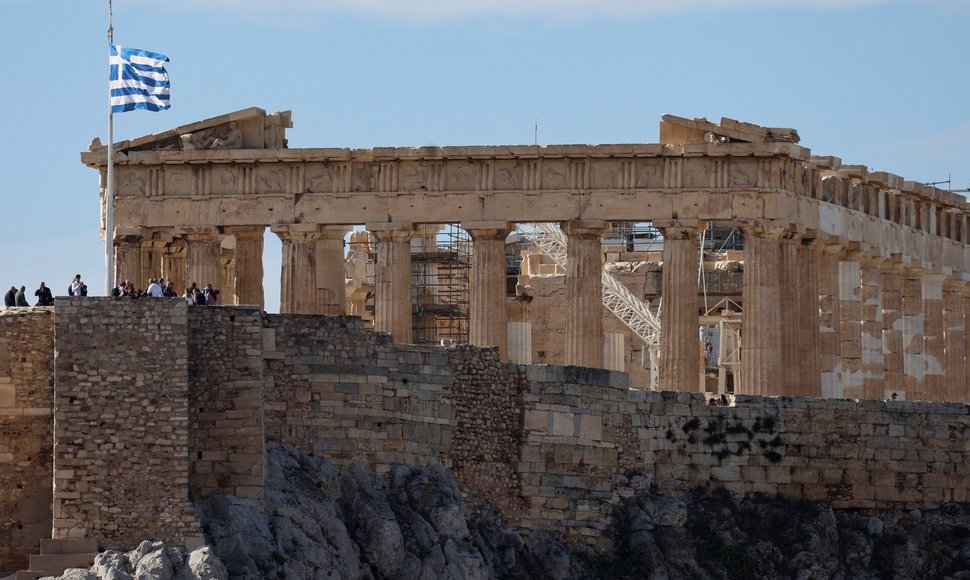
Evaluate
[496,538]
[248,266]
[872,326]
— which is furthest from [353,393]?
[872,326]

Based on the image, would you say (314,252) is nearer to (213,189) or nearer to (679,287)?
(213,189)

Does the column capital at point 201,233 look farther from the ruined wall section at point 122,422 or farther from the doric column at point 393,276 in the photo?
the ruined wall section at point 122,422

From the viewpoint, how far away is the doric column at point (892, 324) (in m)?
90.6

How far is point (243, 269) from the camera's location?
3420 inches

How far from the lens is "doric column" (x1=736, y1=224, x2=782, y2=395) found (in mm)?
83688

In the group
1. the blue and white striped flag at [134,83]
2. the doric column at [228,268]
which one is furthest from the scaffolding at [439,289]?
the blue and white striped flag at [134,83]

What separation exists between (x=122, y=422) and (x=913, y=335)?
4227 cm

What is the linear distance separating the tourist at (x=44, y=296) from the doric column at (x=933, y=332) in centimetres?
3818

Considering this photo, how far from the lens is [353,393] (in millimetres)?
61906

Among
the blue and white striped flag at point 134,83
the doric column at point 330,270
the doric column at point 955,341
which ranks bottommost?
the doric column at point 955,341

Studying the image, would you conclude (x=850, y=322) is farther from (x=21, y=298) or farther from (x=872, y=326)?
(x=21, y=298)

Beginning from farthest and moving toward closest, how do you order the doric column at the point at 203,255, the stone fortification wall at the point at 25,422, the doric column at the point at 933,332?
the doric column at the point at 933,332 → the doric column at the point at 203,255 → the stone fortification wall at the point at 25,422

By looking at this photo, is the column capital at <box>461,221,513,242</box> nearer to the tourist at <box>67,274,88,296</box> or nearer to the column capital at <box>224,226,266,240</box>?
the column capital at <box>224,226,266,240</box>

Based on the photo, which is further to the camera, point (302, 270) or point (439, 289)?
point (439, 289)
